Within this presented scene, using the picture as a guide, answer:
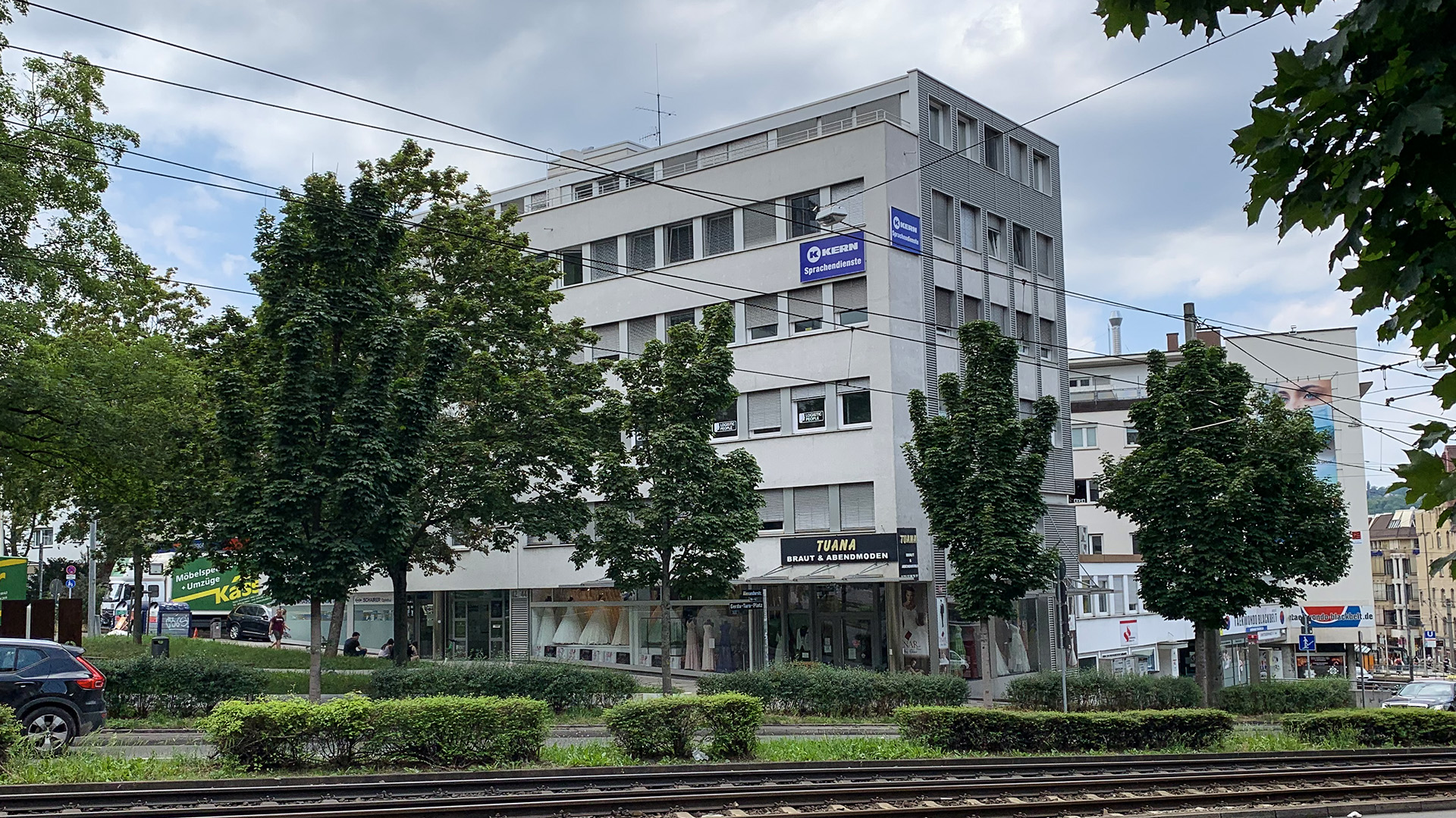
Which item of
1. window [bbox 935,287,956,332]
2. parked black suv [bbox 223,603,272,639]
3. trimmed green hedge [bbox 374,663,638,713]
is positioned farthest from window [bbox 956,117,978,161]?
parked black suv [bbox 223,603,272,639]

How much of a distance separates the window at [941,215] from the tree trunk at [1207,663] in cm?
1514

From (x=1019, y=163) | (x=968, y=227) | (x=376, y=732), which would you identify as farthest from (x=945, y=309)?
(x=376, y=732)

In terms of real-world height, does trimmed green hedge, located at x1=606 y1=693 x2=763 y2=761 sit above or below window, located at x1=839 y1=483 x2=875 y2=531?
below

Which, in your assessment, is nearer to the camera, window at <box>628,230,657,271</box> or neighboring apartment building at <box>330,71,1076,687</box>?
neighboring apartment building at <box>330,71,1076,687</box>

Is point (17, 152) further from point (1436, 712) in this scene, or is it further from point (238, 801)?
point (1436, 712)

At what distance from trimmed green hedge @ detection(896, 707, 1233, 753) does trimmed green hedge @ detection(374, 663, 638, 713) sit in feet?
24.1

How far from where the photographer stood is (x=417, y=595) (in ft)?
163

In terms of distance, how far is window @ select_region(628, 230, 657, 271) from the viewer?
42.2 metres

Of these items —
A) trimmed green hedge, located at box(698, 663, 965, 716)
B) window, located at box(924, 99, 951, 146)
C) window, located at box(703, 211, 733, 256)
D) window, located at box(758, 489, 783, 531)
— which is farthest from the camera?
window, located at box(703, 211, 733, 256)

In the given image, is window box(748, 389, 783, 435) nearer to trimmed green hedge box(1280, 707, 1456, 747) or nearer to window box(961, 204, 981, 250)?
window box(961, 204, 981, 250)

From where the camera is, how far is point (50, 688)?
668 inches

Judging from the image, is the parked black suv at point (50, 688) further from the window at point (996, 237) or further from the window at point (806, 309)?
the window at point (996, 237)

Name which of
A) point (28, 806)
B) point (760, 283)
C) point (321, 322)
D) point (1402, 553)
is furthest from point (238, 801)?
point (1402, 553)

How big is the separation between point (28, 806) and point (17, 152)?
52.7 feet
